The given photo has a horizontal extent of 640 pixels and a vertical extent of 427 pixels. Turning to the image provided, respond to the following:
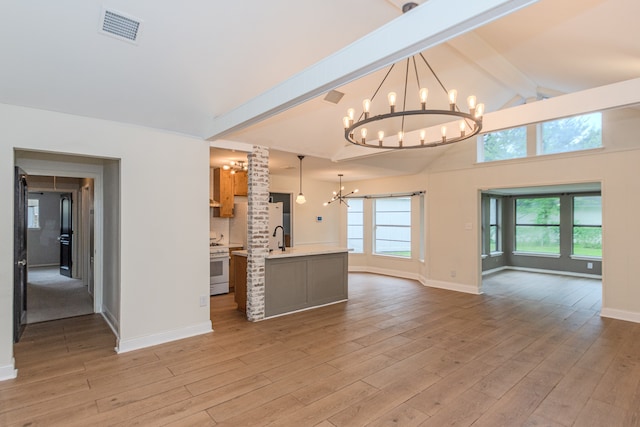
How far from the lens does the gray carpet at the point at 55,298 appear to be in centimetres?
505

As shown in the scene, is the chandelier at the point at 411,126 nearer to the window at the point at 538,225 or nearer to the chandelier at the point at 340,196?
the chandelier at the point at 340,196

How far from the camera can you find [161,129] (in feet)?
12.8

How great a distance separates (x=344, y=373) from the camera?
3152 millimetres

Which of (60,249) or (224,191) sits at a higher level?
(224,191)

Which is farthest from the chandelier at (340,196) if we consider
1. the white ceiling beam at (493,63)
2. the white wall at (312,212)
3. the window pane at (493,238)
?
the white ceiling beam at (493,63)

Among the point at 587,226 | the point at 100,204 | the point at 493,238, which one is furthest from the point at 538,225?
the point at 100,204

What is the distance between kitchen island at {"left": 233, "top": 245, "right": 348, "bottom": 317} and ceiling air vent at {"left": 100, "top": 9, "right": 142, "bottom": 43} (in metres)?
3.18

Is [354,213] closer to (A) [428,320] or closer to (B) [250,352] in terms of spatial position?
(A) [428,320]

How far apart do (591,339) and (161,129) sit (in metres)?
6.01

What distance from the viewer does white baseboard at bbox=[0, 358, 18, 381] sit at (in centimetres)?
299

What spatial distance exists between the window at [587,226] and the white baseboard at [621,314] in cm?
431

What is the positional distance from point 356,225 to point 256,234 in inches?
198

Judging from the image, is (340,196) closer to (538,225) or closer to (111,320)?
(538,225)

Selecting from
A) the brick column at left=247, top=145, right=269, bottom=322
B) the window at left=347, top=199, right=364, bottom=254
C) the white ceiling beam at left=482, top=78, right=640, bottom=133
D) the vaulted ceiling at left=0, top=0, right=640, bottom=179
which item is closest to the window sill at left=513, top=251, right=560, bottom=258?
the window at left=347, top=199, right=364, bottom=254
